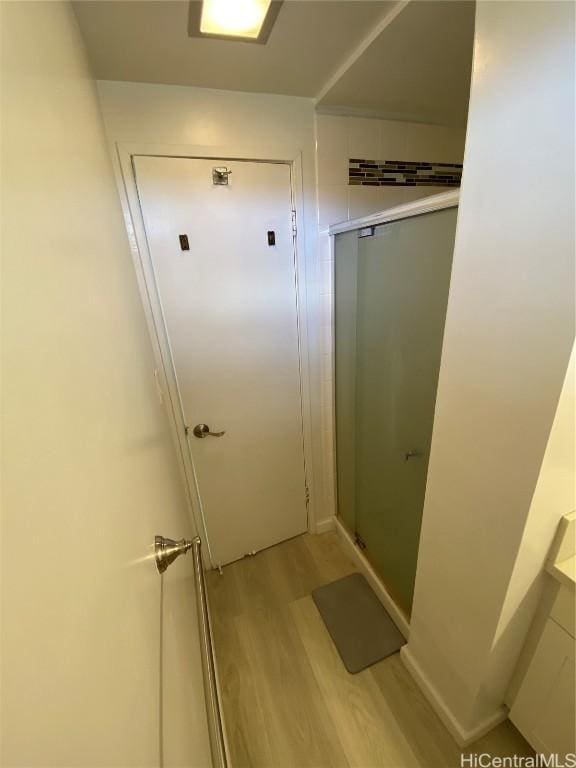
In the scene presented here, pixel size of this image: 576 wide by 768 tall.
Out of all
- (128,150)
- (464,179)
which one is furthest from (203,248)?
(464,179)

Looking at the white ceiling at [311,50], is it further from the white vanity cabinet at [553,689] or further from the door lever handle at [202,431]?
the white vanity cabinet at [553,689]

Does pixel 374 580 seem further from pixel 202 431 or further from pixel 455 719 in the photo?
pixel 202 431

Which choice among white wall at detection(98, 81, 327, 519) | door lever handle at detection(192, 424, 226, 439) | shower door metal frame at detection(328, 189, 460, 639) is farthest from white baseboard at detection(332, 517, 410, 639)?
white wall at detection(98, 81, 327, 519)

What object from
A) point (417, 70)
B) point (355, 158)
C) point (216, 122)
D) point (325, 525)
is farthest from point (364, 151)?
point (325, 525)

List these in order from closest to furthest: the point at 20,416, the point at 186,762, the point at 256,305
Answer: the point at 20,416 < the point at 186,762 < the point at 256,305

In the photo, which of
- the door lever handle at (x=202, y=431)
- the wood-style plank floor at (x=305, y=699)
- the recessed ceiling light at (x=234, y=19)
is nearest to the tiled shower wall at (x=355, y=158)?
the recessed ceiling light at (x=234, y=19)

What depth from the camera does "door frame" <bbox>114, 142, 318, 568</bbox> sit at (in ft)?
3.88

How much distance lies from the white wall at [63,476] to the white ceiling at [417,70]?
941 mm

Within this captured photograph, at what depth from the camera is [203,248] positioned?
1.31 metres

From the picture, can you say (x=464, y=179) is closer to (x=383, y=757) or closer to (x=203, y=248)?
(x=203, y=248)

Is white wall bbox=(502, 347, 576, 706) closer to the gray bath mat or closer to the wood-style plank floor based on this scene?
the wood-style plank floor

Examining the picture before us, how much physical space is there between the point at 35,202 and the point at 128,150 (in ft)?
3.82

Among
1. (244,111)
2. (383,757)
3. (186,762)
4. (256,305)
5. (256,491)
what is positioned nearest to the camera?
(186,762)

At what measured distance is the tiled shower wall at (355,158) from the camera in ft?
4.62
